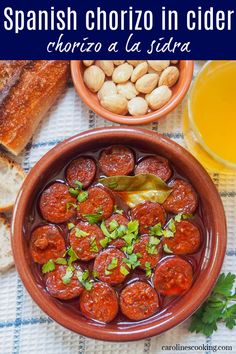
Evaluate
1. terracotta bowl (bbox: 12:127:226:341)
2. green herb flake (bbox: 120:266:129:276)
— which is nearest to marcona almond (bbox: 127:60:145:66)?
terracotta bowl (bbox: 12:127:226:341)

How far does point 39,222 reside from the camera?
175 centimetres

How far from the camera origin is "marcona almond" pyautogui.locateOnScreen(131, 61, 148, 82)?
1927 millimetres

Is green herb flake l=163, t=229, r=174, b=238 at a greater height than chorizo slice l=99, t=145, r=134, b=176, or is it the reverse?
chorizo slice l=99, t=145, r=134, b=176

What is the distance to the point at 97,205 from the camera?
1730 mm

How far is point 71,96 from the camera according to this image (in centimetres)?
199

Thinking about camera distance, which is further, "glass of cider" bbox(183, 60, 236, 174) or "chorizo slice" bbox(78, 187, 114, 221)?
"glass of cider" bbox(183, 60, 236, 174)

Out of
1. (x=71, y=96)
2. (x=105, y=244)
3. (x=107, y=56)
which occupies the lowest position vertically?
(x=105, y=244)

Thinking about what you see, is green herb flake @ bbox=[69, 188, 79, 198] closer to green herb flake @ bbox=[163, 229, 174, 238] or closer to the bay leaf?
the bay leaf

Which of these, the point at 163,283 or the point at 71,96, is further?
the point at 71,96

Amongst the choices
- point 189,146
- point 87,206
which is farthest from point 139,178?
point 189,146

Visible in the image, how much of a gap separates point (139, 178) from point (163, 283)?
288 mm

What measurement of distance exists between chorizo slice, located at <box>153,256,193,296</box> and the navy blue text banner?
642mm

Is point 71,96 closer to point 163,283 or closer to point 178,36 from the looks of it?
point 178,36

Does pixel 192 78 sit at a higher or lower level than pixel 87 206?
higher
